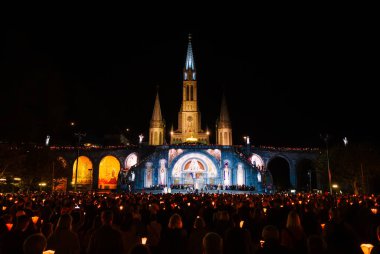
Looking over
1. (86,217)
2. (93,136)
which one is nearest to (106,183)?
(93,136)

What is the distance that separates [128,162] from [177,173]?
473 inches

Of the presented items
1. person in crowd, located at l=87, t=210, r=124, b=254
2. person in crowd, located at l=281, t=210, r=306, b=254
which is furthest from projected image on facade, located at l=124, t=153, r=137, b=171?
person in crowd, located at l=87, t=210, r=124, b=254

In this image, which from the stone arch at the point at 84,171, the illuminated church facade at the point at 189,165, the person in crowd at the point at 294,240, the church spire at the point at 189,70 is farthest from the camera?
the church spire at the point at 189,70

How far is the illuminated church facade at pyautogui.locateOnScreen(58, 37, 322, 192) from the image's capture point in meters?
55.0

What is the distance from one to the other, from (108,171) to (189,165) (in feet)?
65.4

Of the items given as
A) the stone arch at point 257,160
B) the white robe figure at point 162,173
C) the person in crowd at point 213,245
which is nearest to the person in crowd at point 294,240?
the person in crowd at point 213,245

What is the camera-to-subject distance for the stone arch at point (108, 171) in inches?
2692

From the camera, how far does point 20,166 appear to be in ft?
136

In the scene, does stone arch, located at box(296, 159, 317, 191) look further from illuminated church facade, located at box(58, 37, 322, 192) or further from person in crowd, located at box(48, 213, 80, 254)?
person in crowd, located at box(48, 213, 80, 254)

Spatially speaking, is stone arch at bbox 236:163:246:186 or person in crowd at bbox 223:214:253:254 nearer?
person in crowd at bbox 223:214:253:254

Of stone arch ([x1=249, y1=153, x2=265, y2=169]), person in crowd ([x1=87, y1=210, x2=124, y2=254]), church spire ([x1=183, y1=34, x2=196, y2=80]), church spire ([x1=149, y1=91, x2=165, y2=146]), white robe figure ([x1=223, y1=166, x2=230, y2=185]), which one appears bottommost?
person in crowd ([x1=87, y1=210, x2=124, y2=254])

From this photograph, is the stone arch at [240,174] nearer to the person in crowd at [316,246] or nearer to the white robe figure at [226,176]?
the white robe figure at [226,176]

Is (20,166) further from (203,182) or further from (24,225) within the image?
(24,225)

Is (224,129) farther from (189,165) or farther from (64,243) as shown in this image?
(64,243)
